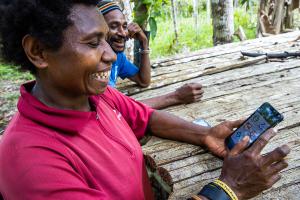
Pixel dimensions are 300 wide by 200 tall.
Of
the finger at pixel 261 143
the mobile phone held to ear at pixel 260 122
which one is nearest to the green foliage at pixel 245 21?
the mobile phone held to ear at pixel 260 122

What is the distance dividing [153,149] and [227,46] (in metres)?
2.92

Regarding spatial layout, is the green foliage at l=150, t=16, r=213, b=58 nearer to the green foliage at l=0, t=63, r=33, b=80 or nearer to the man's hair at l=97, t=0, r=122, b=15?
the green foliage at l=0, t=63, r=33, b=80

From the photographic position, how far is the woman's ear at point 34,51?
49.3 inches

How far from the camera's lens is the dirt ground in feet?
15.7

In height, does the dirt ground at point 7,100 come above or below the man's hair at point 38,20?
below

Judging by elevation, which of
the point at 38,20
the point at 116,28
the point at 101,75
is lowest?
the point at 101,75

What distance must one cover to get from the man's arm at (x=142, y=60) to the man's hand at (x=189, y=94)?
0.69 meters

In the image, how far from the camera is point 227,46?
448 cm

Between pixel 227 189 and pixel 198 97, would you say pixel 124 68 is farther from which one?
pixel 227 189

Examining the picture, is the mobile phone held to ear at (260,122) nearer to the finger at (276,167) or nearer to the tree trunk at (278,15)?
the finger at (276,167)

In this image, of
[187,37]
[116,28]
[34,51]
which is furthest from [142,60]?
[187,37]

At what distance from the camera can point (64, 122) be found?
128cm

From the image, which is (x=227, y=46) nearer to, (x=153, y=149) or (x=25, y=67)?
(x=153, y=149)

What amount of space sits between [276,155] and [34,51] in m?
1.01
